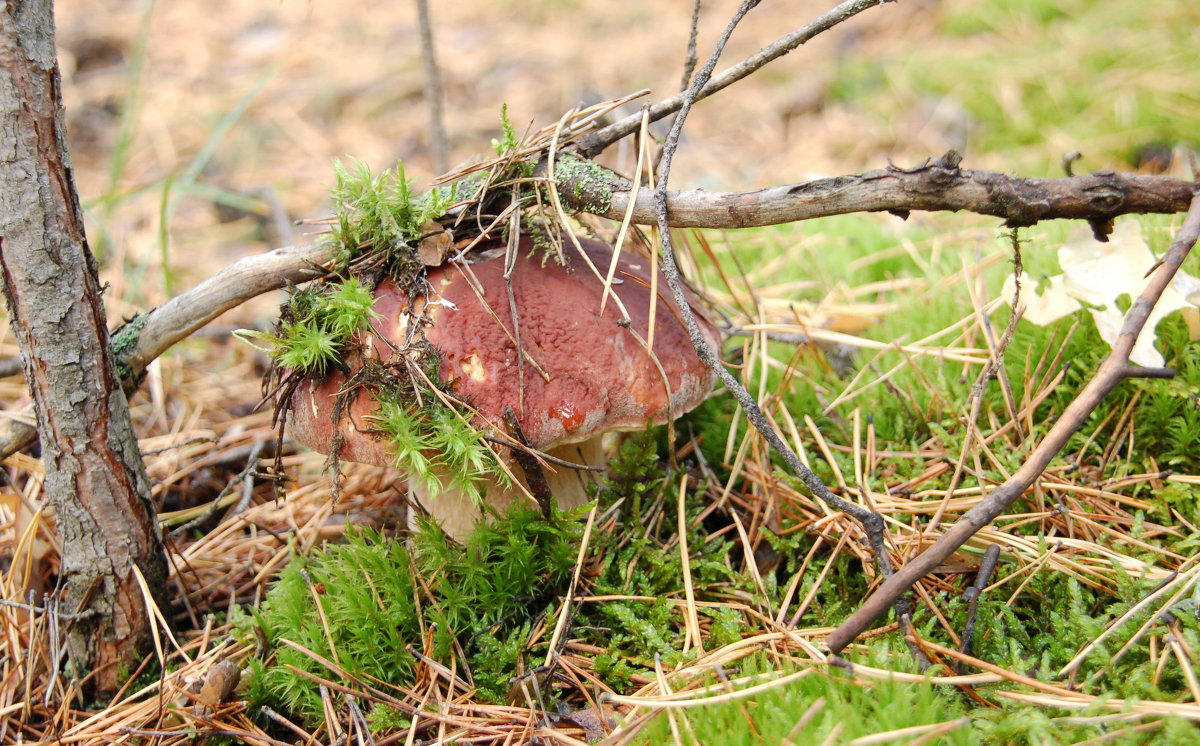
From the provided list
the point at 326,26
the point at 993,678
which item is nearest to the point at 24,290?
the point at 993,678

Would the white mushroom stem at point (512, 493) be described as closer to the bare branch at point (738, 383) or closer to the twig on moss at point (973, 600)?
the bare branch at point (738, 383)

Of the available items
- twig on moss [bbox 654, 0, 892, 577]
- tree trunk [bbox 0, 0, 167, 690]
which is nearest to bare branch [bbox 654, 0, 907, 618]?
twig on moss [bbox 654, 0, 892, 577]

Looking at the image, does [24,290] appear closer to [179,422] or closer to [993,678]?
[179,422]

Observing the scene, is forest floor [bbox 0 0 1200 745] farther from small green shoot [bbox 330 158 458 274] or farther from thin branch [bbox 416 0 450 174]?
thin branch [bbox 416 0 450 174]

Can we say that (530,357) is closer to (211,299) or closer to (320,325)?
(320,325)

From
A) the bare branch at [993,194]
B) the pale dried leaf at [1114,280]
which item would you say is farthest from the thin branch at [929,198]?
the pale dried leaf at [1114,280]

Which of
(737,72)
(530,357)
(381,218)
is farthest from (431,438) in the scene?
(737,72)
